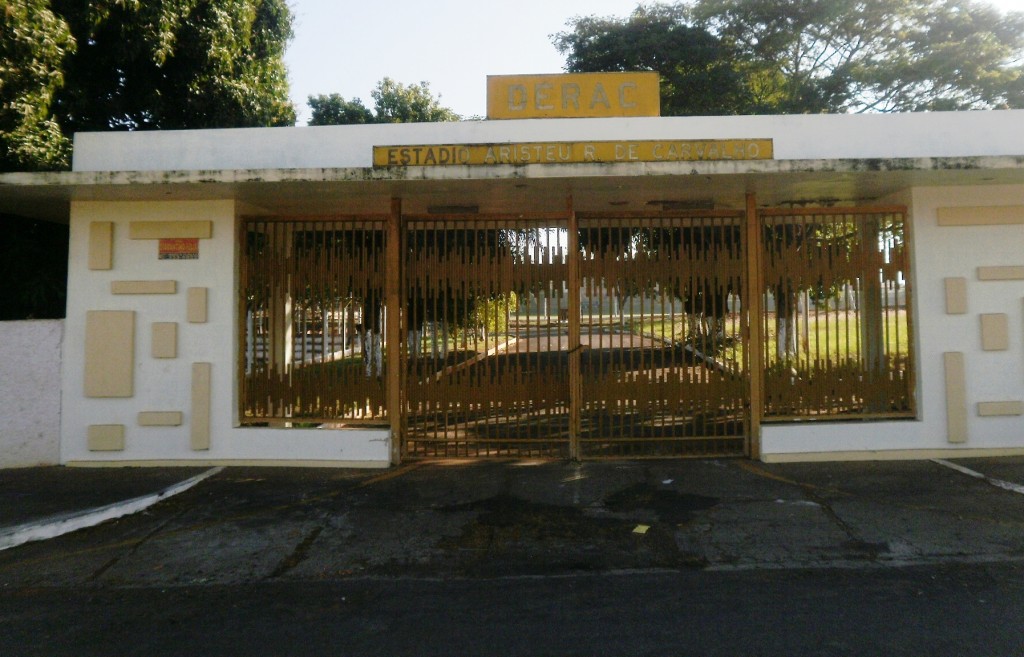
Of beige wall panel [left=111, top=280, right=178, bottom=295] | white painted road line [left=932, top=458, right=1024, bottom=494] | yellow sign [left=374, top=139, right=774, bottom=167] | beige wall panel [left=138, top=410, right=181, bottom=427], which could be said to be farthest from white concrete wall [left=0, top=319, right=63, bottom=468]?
white painted road line [left=932, top=458, right=1024, bottom=494]

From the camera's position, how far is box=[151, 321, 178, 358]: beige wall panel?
25.2 ft

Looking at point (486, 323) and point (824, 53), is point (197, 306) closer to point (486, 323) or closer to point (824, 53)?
A: point (486, 323)

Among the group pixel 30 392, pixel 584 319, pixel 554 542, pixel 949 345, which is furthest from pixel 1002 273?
pixel 30 392

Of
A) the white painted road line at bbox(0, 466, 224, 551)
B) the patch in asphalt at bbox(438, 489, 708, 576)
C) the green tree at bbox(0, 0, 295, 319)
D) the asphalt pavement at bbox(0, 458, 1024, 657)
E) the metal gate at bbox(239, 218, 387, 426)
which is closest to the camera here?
the asphalt pavement at bbox(0, 458, 1024, 657)

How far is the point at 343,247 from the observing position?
777 cm

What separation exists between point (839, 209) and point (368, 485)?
5.70 meters

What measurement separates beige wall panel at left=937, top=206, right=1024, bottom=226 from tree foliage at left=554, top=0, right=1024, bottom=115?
40.9 feet

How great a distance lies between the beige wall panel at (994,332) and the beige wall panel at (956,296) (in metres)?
0.26

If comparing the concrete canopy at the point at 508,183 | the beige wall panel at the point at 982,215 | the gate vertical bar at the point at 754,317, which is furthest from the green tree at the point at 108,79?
the beige wall panel at the point at 982,215

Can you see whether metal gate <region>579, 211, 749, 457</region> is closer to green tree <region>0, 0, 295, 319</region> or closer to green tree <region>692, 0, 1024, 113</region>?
green tree <region>0, 0, 295, 319</region>

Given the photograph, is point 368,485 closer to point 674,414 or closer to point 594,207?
point 674,414

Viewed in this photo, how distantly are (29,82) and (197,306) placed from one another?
15.6ft

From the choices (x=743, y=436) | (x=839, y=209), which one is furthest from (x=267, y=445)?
(x=839, y=209)

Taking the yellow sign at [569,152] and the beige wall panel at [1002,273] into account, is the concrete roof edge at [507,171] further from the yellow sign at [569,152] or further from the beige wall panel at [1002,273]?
the beige wall panel at [1002,273]
